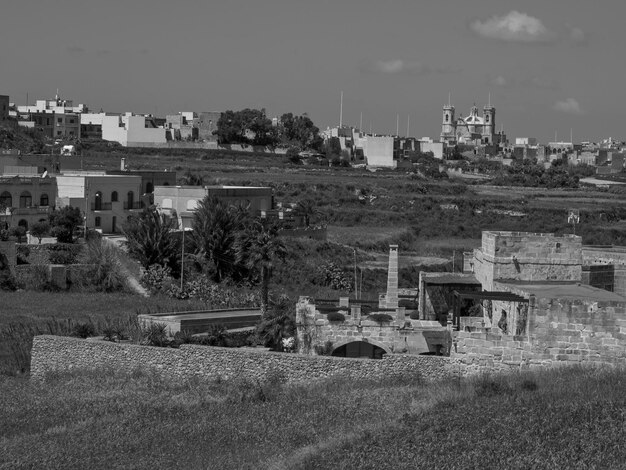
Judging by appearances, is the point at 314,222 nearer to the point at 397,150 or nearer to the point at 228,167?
the point at 228,167

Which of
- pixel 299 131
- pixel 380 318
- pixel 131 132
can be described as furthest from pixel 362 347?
pixel 299 131

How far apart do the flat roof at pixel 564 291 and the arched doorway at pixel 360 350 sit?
3.00 metres

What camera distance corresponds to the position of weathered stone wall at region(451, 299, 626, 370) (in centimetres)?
2064

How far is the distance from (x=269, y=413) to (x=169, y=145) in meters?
98.0

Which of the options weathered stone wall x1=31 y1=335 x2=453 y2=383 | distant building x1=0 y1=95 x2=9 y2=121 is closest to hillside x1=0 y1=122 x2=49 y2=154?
distant building x1=0 y1=95 x2=9 y2=121

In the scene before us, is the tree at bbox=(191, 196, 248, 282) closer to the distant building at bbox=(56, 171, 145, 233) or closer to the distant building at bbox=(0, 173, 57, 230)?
the distant building at bbox=(56, 171, 145, 233)

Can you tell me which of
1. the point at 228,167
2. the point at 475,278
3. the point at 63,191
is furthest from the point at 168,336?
the point at 228,167

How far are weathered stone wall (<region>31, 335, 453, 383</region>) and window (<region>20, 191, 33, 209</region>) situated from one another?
23.0 m

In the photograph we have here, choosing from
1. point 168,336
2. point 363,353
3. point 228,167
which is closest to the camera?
point 363,353

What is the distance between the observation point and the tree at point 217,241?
41375 millimetres

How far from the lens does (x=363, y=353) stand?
965 inches

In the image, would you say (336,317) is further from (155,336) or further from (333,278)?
(333,278)

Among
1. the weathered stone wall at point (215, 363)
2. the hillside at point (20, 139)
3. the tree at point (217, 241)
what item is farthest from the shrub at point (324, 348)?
the hillside at point (20, 139)

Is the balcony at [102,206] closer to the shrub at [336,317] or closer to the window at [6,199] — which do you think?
the window at [6,199]
